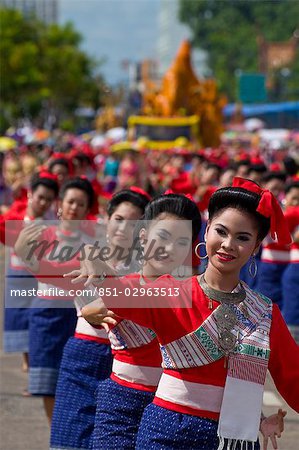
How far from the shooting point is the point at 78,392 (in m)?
5.45

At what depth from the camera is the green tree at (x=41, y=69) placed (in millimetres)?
50531

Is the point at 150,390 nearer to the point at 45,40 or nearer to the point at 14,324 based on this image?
the point at 14,324

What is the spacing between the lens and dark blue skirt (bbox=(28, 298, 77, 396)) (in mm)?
6449

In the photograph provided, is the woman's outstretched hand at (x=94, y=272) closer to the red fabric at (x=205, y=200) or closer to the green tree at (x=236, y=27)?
the red fabric at (x=205, y=200)

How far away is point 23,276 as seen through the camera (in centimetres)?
810

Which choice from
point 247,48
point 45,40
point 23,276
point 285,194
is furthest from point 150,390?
point 247,48

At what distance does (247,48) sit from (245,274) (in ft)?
Result: 296

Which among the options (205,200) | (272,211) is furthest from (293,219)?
(272,211)

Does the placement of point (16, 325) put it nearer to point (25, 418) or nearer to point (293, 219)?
point (25, 418)

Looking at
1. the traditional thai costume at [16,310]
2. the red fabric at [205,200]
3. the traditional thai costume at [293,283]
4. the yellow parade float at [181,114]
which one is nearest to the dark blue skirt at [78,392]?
the traditional thai costume at [16,310]

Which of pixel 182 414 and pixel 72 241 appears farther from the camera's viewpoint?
pixel 72 241

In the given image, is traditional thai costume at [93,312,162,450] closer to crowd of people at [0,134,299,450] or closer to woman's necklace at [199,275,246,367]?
crowd of people at [0,134,299,450]

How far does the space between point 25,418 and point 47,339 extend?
115 centimetres

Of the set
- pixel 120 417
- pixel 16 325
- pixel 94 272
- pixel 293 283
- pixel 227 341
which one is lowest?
pixel 16 325
